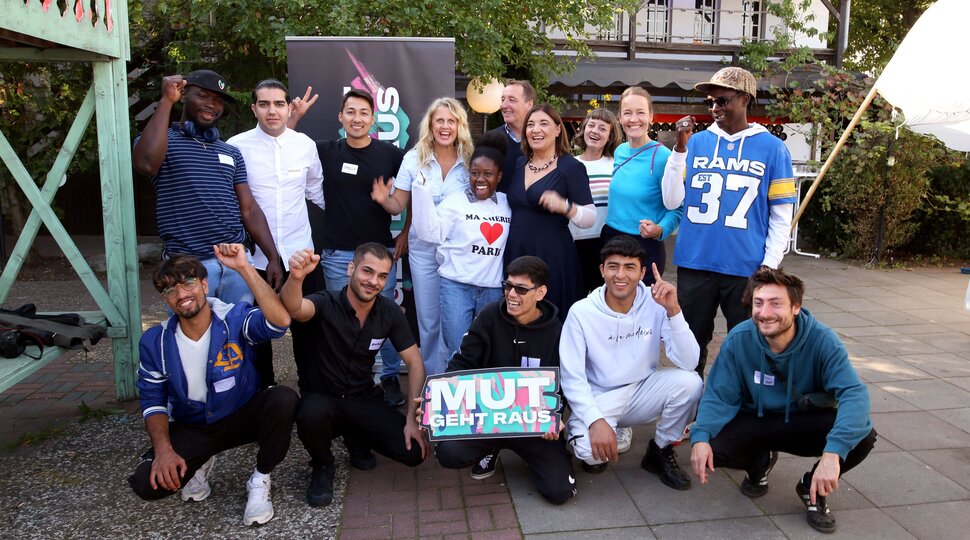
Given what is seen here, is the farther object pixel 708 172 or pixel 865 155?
pixel 865 155

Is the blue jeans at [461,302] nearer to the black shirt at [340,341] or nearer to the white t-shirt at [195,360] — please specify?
the black shirt at [340,341]

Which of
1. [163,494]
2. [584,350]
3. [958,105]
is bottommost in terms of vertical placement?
[163,494]

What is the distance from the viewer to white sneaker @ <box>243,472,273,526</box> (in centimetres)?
334

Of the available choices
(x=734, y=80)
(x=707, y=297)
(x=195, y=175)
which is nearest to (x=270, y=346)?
(x=195, y=175)

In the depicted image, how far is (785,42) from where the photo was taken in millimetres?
13172

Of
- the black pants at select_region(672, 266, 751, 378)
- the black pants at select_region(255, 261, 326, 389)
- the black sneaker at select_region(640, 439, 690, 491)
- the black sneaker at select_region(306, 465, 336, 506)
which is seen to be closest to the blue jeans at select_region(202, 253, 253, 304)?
the black pants at select_region(255, 261, 326, 389)

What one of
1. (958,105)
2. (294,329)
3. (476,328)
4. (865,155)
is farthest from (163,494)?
(865,155)

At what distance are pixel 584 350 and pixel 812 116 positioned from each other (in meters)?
8.31

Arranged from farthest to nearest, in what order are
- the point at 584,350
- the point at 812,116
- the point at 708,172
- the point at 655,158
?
1. the point at 812,116
2. the point at 655,158
3. the point at 708,172
4. the point at 584,350

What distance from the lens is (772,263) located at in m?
3.93

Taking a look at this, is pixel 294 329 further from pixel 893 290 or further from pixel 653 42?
pixel 653 42

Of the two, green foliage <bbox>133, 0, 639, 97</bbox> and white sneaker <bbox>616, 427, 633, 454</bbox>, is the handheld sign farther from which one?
green foliage <bbox>133, 0, 639, 97</bbox>

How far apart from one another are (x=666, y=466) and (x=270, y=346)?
7.39 feet

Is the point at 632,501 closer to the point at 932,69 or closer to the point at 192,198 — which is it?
the point at 192,198
